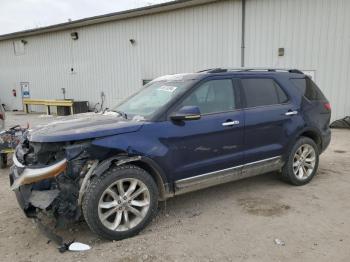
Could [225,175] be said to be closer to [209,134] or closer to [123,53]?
[209,134]

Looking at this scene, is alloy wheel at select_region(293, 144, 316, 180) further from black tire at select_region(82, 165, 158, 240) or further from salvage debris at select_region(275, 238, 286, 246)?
black tire at select_region(82, 165, 158, 240)

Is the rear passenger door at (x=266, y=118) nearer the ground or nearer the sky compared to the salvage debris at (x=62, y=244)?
nearer the sky

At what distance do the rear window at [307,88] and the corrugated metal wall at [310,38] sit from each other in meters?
5.59

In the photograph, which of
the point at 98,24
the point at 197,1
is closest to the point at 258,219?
the point at 197,1

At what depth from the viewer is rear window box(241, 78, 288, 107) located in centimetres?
438

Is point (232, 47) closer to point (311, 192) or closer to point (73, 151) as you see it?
point (311, 192)

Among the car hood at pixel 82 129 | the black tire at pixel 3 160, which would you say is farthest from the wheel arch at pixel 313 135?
the black tire at pixel 3 160

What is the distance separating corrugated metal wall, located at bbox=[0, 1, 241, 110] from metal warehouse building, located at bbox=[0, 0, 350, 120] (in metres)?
0.04

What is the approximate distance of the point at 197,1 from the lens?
1167 centimetres

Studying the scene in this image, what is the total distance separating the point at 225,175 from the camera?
13.6 ft

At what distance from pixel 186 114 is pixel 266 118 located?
4.58ft

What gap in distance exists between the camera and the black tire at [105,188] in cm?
318

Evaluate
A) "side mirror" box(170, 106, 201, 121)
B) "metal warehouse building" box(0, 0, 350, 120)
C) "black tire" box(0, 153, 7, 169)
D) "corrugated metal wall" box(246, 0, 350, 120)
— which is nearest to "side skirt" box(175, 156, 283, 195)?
"side mirror" box(170, 106, 201, 121)

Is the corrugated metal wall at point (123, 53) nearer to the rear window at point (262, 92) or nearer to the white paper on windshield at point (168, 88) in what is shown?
the rear window at point (262, 92)
